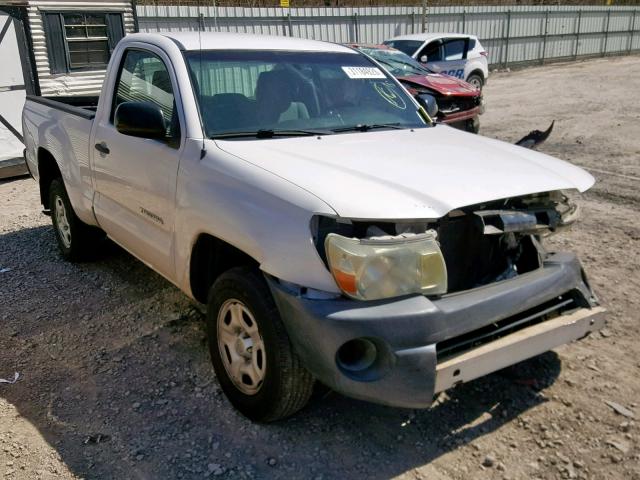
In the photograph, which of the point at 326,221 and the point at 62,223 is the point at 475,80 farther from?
the point at 326,221

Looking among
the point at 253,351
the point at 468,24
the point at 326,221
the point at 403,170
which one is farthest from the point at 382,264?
the point at 468,24

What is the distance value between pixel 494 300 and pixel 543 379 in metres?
0.98

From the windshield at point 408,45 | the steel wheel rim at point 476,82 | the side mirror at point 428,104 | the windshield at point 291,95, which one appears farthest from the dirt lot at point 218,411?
the steel wheel rim at point 476,82

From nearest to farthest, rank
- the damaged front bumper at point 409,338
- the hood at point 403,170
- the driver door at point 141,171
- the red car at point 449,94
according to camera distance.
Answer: the damaged front bumper at point 409,338
the hood at point 403,170
the driver door at point 141,171
the red car at point 449,94

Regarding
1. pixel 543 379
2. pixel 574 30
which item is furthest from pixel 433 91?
pixel 574 30

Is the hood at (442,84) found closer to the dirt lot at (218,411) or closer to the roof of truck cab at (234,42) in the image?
the dirt lot at (218,411)

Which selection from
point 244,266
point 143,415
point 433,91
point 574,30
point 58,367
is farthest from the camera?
point 574,30

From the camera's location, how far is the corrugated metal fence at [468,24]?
17.5 m

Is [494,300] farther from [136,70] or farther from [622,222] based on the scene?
[622,222]

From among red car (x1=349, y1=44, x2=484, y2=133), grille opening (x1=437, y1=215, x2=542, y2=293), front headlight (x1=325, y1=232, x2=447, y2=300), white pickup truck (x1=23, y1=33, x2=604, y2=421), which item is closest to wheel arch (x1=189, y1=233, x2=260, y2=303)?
white pickup truck (x1=23, y1=33, x2=604, y2=421)

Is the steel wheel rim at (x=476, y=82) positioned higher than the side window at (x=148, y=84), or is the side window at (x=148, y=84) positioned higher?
the side window at (x=148, y=84)

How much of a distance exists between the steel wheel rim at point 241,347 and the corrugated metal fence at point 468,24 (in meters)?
14.6

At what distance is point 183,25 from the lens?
56.2ft

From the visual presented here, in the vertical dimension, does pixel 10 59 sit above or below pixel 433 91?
above
